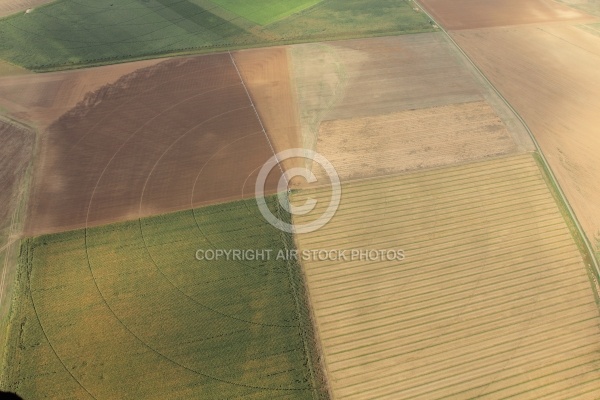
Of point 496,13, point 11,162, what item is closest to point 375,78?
point 496,13

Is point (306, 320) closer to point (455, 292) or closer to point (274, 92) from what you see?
point (455, 292)

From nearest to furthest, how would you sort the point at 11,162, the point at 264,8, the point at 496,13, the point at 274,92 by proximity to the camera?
the point at 11,162 < the point at 274,92 < the point at 496,13 < the point at 264,8

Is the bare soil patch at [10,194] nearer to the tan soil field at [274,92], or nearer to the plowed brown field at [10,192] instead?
the plowed brown field at [10,192]

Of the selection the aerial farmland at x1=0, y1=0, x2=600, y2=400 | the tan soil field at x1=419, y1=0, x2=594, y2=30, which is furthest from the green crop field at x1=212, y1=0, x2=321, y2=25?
the tan soil field at x1=419, y1=0, x2=594, y2=30

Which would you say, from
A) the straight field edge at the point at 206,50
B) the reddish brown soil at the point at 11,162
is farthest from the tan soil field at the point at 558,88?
the reddish brown soil at the point at 11,162

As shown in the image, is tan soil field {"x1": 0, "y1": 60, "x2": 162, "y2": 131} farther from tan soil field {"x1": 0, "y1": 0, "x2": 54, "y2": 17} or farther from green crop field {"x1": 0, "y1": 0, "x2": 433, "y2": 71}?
tan soil field {"x1": 0, "y1": 0, "x2": 54, "y2": 17}

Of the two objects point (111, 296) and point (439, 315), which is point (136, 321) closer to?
point (111, 296)
